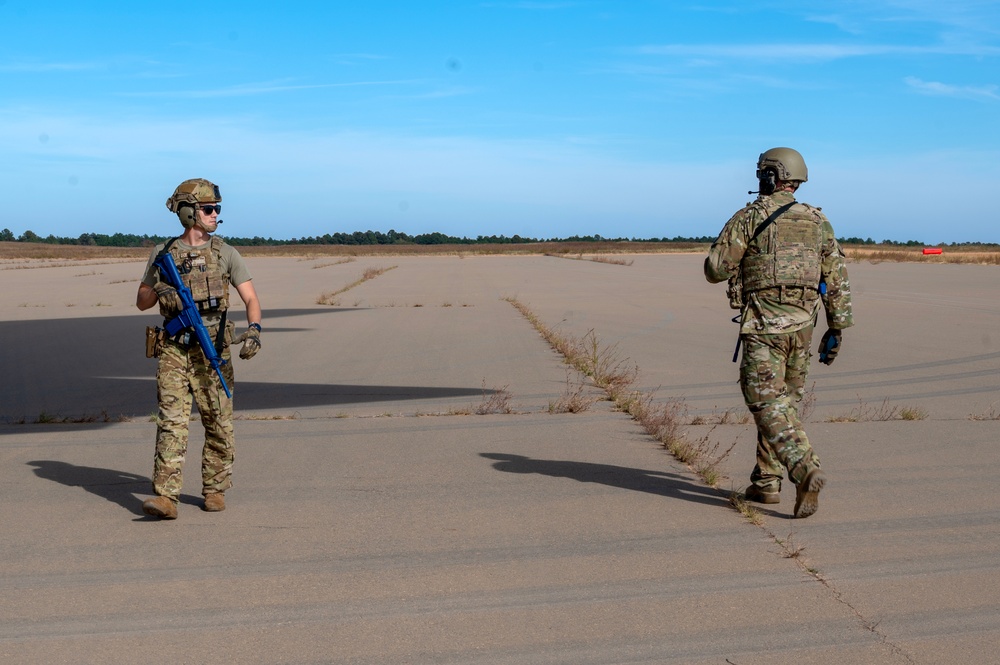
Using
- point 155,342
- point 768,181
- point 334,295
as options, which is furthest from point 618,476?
point 334,295

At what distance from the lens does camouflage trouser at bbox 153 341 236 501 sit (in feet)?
20.4

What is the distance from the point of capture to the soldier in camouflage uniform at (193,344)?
618 centimetres

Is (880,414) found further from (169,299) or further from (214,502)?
(169,299)

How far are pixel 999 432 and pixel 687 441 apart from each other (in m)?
2.64

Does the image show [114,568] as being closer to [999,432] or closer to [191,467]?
[191,467]

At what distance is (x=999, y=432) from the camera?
8.81m

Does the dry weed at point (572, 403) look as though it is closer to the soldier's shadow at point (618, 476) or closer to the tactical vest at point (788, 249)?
the soldier's shadow at point (618, 476)

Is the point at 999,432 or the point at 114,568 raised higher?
the point at 999,432

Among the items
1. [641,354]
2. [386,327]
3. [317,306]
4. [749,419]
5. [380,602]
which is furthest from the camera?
[317,306]

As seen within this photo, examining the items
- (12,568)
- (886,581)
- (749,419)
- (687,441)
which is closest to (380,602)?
(12,568)

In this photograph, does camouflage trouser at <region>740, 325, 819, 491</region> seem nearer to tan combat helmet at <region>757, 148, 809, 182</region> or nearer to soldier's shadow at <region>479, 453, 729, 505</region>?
soldier's shadow at <region>479, 453, 729, 505</region>

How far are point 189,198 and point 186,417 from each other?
4.12 ft

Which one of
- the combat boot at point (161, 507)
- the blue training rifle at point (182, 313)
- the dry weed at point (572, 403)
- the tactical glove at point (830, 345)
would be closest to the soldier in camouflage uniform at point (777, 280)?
the tactical glove at point (830, 345)

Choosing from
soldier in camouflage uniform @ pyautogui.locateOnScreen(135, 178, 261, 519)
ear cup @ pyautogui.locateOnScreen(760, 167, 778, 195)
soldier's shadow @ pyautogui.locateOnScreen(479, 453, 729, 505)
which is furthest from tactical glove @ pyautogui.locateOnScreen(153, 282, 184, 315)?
ear cup @ pyautogui.locateOnScreen(760, 167, 778, 195)
